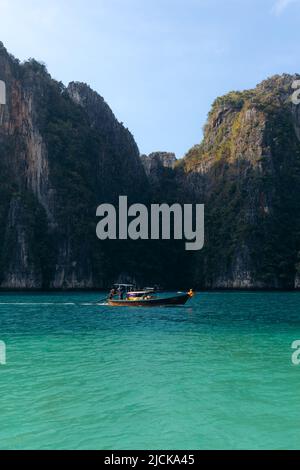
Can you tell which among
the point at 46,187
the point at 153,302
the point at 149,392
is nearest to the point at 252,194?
the point at 46,187

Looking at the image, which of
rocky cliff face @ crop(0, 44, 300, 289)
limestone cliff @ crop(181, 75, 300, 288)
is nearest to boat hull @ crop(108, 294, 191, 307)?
rocky cliff face @ crop(0, 44, 300, 289)

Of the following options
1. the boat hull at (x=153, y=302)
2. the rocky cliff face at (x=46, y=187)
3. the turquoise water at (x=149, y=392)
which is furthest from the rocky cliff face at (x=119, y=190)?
the turquoise water at (x=149, y=392)

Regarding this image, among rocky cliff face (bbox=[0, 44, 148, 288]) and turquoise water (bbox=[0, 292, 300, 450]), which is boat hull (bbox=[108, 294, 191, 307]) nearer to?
turquoise water (bbox=[0, 292, 300, 450])

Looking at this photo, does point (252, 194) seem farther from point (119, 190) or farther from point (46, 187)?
point (46, 187)

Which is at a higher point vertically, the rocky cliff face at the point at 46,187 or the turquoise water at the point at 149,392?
the rocky cliff face at the point at 46,187

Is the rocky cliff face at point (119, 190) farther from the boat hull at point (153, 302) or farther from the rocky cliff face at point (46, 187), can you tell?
the boat hull at point (153, 302)

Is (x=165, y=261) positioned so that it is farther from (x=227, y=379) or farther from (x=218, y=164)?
(x=227, y=379)

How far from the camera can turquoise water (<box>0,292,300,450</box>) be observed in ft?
31.8

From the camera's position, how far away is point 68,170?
117m

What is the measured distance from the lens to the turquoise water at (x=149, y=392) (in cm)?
968

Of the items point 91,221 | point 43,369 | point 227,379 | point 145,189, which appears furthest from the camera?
point 145,189

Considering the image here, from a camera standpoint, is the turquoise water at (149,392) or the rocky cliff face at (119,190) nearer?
the turquoise water at (149,392)
